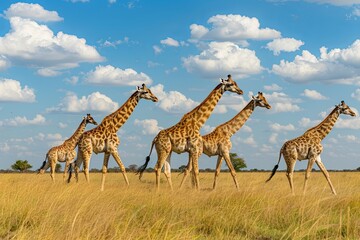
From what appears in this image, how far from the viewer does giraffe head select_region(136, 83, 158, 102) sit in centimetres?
1656

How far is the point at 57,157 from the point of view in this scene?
72.1 ft

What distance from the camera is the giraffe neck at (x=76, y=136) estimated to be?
21281mm

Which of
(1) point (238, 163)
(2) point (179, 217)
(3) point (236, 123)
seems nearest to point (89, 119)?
(3) point (236, 123)

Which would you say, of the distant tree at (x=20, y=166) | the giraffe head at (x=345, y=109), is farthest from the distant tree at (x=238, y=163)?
the giraffe head at (x=345, y=109)

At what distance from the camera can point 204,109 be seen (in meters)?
15.9

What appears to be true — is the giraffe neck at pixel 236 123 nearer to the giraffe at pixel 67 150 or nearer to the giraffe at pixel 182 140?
the giraffe at pixel 182 140

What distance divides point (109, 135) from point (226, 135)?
3699 millimetres

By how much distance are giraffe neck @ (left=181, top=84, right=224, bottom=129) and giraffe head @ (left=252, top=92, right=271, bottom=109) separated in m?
1.69

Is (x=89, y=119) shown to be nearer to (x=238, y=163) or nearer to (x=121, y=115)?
(x=121, y=115)

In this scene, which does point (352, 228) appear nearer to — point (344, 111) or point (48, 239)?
point (48, 239)

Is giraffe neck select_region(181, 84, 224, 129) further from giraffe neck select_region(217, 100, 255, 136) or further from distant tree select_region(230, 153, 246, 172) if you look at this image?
distant tree select_region(230, 153, 246, 172)

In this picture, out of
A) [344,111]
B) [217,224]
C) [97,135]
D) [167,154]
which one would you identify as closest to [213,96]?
[167,154]

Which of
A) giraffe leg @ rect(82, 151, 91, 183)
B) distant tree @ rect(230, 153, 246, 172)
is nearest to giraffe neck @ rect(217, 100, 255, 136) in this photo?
giraffe leg @ rect(82, 151, 91, 183)

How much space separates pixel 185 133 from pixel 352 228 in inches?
279
